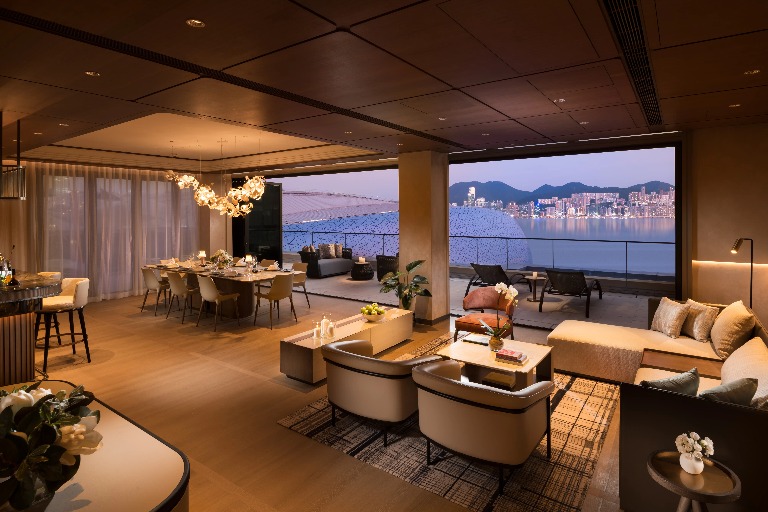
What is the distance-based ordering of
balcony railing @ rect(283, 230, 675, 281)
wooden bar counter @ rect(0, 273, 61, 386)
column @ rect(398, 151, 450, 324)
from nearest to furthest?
wooden bar counter @ rect(0, 273, 61, 386), column @ rect(398, 151, 450, 324), balcony railing @ rect(283, 230, 675, 281)

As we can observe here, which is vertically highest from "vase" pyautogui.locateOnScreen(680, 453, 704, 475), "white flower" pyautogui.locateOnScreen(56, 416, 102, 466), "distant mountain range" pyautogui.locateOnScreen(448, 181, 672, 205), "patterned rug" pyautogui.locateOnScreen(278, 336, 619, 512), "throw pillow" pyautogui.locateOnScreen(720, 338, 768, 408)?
"distant mountain range" pyautogui.locateOnScreen(448, 181, 672, 205)

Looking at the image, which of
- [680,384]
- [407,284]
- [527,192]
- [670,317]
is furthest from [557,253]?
[680,384]

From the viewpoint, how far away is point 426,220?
729 centimetres

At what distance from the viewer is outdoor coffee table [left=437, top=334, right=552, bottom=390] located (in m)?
4.05

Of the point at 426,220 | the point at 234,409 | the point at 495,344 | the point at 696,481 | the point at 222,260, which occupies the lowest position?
the point at 234,409

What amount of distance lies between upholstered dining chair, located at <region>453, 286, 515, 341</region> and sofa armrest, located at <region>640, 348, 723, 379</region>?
1.40 metres

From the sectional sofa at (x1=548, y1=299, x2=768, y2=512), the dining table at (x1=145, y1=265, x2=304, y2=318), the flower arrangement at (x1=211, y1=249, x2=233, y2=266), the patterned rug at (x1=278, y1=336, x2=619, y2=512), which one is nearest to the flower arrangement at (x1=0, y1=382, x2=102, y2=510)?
the patterned rug at (x1=278, y1=336, x2=619, y2=512)

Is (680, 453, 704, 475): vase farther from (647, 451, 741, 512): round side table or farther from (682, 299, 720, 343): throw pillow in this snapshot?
(682, 299, 720, 343): throw pillow

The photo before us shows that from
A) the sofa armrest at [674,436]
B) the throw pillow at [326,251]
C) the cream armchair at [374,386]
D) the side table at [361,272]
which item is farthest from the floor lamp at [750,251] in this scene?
the throw pillow at [326,251]

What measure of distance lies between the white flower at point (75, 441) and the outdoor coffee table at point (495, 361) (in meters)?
3.34

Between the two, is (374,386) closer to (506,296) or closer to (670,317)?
(506,296)

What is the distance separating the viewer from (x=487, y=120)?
4992 millimetres

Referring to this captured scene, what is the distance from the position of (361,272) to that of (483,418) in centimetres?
922

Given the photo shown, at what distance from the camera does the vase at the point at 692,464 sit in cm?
226
